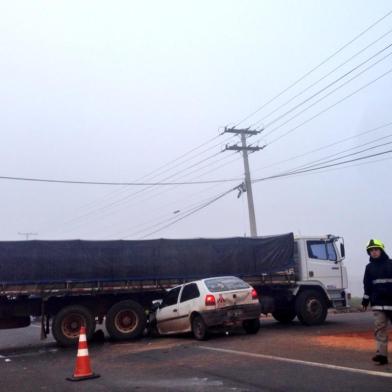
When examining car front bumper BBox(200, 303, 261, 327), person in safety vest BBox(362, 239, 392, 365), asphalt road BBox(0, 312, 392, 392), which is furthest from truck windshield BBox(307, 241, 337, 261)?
person in safety vest BBox(362, 239, 392, 365)

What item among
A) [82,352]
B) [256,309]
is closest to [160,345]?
[256,309]

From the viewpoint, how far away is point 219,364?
9914mm

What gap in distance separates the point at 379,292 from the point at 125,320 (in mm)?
8527

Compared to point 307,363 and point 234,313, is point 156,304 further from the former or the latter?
point 307,363

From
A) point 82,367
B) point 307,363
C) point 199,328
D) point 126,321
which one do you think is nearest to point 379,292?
point 307,363

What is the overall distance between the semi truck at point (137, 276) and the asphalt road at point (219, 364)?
0.86 m

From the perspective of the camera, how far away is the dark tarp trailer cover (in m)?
14.8

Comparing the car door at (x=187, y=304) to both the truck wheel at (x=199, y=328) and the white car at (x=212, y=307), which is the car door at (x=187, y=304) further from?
the truck wheel at (x=199, y=328)

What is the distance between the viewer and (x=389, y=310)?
8898mm

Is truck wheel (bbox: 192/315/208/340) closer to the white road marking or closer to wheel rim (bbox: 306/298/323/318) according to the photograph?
the white road marking

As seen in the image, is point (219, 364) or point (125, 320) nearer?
point (219, 364)

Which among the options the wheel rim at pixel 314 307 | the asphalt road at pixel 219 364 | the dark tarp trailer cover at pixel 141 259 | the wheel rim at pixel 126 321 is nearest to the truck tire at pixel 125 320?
the wheel rim at pixel 126 321

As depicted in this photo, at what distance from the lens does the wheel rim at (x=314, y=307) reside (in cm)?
1706

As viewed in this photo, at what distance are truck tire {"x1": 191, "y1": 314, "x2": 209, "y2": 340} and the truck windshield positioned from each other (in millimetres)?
5183
